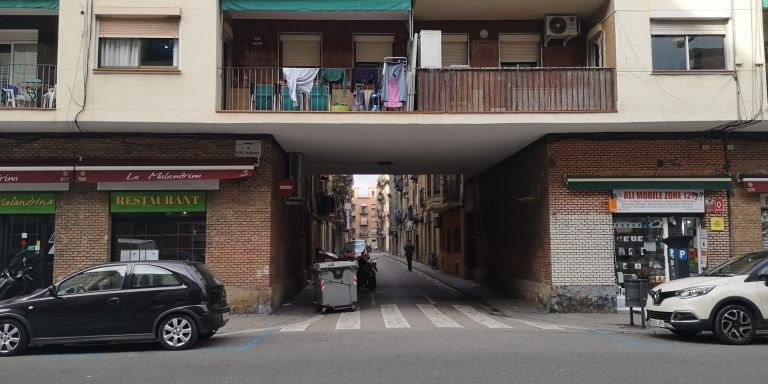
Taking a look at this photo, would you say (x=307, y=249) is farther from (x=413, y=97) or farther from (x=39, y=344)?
(x=39, y=344)

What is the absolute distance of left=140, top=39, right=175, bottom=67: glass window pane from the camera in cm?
1290

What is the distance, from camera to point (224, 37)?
14.3 metres

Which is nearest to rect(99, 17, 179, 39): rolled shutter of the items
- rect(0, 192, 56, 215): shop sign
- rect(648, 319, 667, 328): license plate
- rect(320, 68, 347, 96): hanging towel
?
rect(320, 68, 347, 96): hanging towel

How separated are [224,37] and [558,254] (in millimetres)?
9736

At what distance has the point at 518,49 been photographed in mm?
15375

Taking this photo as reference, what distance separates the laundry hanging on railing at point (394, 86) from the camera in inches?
509

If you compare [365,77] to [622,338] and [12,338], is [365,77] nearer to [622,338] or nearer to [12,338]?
[622,338]

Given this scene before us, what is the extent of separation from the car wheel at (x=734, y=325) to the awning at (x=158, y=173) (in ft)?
31.9

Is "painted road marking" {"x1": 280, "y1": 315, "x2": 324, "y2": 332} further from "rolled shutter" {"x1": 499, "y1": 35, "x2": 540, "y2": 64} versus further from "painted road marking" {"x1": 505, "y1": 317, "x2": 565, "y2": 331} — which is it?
"rolled shutter" {"x1": 499, "y1": 35, "x2": 540, "y2": 64}

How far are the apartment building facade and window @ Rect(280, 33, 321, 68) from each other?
0.17ft

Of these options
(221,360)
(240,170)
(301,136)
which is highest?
(301,136)

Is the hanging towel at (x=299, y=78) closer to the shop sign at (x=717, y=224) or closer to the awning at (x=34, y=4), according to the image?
the awning at (x=34, y=4)

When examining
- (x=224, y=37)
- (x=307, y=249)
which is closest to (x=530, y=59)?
(x=224, y=37)

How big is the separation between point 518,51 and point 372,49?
12.8 ft
